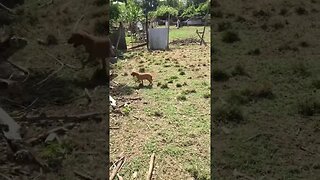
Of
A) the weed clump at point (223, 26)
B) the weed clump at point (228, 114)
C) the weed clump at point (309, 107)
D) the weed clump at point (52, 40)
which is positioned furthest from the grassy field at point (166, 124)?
the weed clump at point (223, 26)

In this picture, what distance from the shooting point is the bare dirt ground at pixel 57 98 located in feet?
11.1

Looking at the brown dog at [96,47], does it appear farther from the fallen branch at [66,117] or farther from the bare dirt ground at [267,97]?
the fallen branch at [66,117]

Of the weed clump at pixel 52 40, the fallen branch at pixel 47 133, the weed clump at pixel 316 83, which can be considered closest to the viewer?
the fallen branch at pixel 47 133

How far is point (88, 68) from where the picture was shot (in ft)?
20.6

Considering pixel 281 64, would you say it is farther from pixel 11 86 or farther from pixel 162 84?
pixel 11 86

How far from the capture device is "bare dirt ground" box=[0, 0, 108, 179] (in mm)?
3369

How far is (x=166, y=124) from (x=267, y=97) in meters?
1.28

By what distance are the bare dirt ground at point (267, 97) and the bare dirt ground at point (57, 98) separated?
1.13 meters

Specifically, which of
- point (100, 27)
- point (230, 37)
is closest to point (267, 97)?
point (230, 37)

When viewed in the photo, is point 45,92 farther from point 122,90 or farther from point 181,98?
point 181,98

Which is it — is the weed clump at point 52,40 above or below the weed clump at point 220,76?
above

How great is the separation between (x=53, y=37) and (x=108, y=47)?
172 cm

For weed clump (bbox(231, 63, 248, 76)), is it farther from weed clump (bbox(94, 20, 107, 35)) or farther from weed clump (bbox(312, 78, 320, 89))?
weed clump (bbox(94, 20, 107, 35))

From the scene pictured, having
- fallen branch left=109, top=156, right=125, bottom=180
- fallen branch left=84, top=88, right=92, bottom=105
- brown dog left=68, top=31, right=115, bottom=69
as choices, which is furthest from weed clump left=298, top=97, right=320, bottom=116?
brown dog left=68, top=31, right=115, bottom=69
